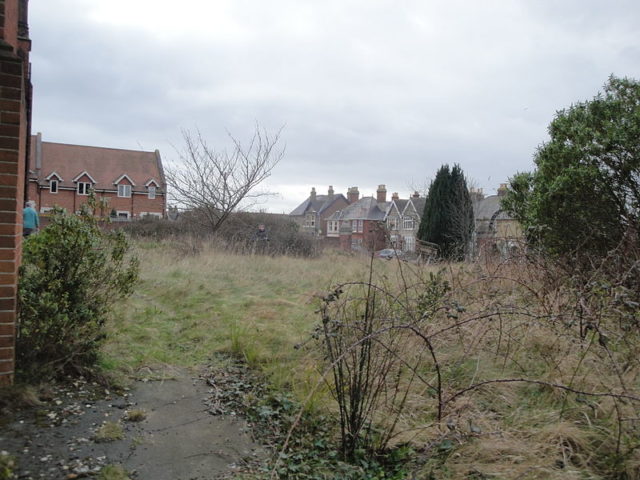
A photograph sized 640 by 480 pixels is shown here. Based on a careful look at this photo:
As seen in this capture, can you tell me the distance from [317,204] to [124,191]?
31.8 meters

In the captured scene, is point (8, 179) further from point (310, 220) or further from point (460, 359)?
point (310, 220)

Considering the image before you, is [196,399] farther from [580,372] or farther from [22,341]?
[580,372]

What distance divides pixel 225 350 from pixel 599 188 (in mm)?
5728

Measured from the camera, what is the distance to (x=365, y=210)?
53688mm

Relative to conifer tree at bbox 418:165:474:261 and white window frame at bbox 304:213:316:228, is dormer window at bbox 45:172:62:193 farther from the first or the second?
white window frame at bbox 304:213:316:228

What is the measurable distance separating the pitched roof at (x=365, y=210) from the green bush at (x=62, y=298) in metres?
47.6

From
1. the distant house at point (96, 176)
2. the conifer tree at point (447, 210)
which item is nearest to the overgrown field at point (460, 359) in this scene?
the conifer tree at point (447, 210)

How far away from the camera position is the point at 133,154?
130ft

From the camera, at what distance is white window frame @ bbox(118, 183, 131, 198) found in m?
37.7

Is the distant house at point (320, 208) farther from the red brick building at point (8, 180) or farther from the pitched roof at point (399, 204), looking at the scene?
the red brick building at point (8, 180)

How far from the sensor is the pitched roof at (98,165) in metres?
36.2

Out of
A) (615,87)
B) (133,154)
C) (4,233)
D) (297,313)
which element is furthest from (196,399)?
(133,154)

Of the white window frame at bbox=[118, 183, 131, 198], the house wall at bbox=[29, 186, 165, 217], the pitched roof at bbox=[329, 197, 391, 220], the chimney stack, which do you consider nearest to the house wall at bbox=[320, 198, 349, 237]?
the chimney stack

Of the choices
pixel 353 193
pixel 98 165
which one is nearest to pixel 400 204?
pixel 353 193
